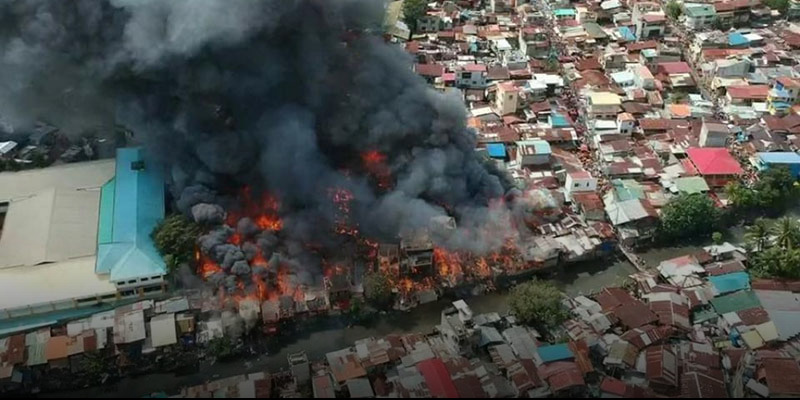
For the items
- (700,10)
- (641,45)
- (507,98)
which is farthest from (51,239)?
(700,10)

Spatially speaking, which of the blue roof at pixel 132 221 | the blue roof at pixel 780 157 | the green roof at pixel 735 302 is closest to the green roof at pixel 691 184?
the blue roof at pixel 780 157

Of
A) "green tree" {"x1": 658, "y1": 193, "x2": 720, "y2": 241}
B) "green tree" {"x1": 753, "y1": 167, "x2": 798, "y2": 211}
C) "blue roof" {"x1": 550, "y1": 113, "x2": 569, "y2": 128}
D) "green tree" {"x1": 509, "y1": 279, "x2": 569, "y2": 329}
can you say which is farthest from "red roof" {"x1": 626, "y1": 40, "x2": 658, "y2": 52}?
"green tree" {"x1": 509, "y1": 279, "x2": 569, "y2": 329}

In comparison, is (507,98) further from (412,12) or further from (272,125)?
(272,125)

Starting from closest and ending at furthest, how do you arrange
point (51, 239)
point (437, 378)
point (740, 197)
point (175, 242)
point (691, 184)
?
1. point (437, 378)
2. point (175, 242)
3. point (51, 239)
4. point (740, 197)
5. point (691, 184)

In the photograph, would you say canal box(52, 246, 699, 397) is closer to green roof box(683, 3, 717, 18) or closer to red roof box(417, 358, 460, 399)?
red roof box(417, 358, 460, 399)

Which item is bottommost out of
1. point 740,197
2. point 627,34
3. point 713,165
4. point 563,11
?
point 740,197

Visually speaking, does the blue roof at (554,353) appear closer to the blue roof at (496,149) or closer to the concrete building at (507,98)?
the blue roof at (496,149)

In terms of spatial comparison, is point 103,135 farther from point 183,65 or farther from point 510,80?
point 510,80
